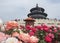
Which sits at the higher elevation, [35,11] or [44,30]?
[44,30]

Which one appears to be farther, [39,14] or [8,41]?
[39,14]

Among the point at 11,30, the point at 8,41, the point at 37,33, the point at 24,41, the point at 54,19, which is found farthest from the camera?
the point at 54,19

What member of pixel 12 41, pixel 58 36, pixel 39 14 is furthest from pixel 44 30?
pixel 39 14

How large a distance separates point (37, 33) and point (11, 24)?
4.89ft

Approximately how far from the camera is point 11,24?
2.59 m

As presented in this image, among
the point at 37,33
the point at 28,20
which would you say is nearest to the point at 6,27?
the point at 37,33

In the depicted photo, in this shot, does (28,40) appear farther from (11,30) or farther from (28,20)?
(28,20)

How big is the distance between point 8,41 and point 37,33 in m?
2.27

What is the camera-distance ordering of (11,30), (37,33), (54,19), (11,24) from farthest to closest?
(54,19)
(37,33)
(11,30)
(11,24)

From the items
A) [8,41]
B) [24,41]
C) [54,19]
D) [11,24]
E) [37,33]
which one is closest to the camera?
[8,41]

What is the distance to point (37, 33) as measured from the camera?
4.03 meters

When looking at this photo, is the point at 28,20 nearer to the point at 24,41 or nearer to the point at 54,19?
the point at 24,41

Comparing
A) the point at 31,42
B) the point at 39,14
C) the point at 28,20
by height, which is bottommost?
the point at 39,14

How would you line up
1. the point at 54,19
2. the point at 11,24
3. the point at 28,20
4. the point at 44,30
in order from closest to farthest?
1. the point at 11,24
2. the point at 44,30
3. the point at 28,20
4. the point at 54,19
